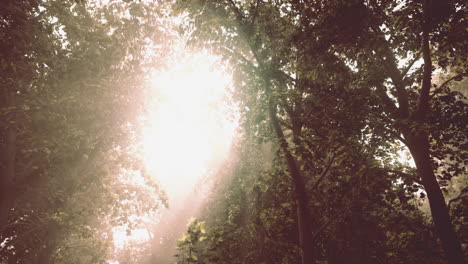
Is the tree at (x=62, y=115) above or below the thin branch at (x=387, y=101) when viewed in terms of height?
above

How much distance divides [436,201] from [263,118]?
486 cm

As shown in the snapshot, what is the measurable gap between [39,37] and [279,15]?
8775mm

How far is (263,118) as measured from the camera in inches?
341

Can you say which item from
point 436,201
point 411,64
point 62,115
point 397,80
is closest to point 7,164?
point 62,115

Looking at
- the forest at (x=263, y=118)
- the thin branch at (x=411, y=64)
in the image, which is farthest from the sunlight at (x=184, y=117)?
the thin branch at (x=411, y=64)

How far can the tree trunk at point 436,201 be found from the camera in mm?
Result: 5848

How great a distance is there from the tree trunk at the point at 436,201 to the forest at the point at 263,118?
30 millimetres

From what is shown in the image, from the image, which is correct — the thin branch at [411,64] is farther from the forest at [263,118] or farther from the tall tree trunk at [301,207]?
the tall tree trunk at [301,207]

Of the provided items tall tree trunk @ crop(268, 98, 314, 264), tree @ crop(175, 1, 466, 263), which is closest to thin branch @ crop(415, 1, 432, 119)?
tree @ crop(175, 1, 466, 263)

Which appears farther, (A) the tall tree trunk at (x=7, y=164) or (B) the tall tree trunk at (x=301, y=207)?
(A) the tall tree trunk at (x=7, y=164)

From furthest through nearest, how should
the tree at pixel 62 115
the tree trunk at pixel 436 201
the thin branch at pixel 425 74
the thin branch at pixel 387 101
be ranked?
1. the tree at pixel 62 115
2. the thin branch at pixel 387 101
3. the tree trunk at pixel 436 201
4. the thin branch at pixel 425 74

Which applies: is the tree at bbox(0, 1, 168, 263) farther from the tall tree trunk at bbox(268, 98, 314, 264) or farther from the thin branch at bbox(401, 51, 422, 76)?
the thin branch at bbox(401, 51, 422, 76)

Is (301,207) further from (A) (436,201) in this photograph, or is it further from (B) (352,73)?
(B) (352,73)

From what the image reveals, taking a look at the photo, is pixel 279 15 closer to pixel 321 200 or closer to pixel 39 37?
pixel 321 200
